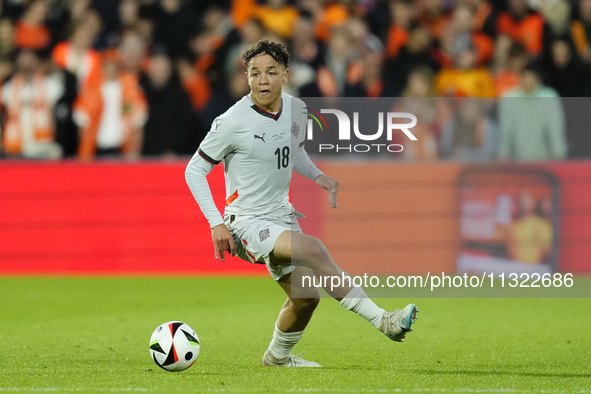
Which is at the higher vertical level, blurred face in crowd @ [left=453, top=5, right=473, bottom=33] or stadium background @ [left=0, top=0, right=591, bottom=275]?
blurred face in crowd @ [left=453, top=5, right=473, bottom=33]

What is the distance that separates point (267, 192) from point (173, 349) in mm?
1136

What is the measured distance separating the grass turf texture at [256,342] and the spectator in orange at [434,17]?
165 inches

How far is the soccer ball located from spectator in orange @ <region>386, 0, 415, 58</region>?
7.44 m

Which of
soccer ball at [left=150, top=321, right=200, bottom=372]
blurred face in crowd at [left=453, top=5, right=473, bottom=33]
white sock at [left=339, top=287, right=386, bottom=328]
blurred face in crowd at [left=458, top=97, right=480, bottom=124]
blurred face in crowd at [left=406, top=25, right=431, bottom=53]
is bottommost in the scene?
soccer ball at [left=150, top=321, right=200, bottom=372]

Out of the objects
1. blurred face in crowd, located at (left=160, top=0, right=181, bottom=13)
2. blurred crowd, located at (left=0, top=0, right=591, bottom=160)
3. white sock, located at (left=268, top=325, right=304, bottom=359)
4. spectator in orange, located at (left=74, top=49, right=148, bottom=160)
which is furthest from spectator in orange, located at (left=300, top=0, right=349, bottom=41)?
white sock, located at (left=268, top=325, right=304, bottom=359)

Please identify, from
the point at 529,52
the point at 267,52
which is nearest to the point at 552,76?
the point at 529,52

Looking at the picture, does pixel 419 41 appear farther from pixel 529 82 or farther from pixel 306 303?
pixel 306 303

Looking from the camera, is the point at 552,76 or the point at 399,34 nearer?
the point at 552,76

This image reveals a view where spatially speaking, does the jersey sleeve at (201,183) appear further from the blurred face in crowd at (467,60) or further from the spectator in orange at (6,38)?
the spectator in orange at (6,38)

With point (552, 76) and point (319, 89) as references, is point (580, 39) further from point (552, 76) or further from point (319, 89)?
point (319, 89)

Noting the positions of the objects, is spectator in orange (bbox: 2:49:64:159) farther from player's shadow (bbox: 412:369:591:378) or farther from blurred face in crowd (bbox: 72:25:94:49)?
player's shadow (bbox: 412:369:591:378)

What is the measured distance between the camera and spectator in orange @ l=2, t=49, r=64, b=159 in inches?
470

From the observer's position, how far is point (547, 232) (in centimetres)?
1015

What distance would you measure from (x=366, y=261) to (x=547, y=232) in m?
2.74
